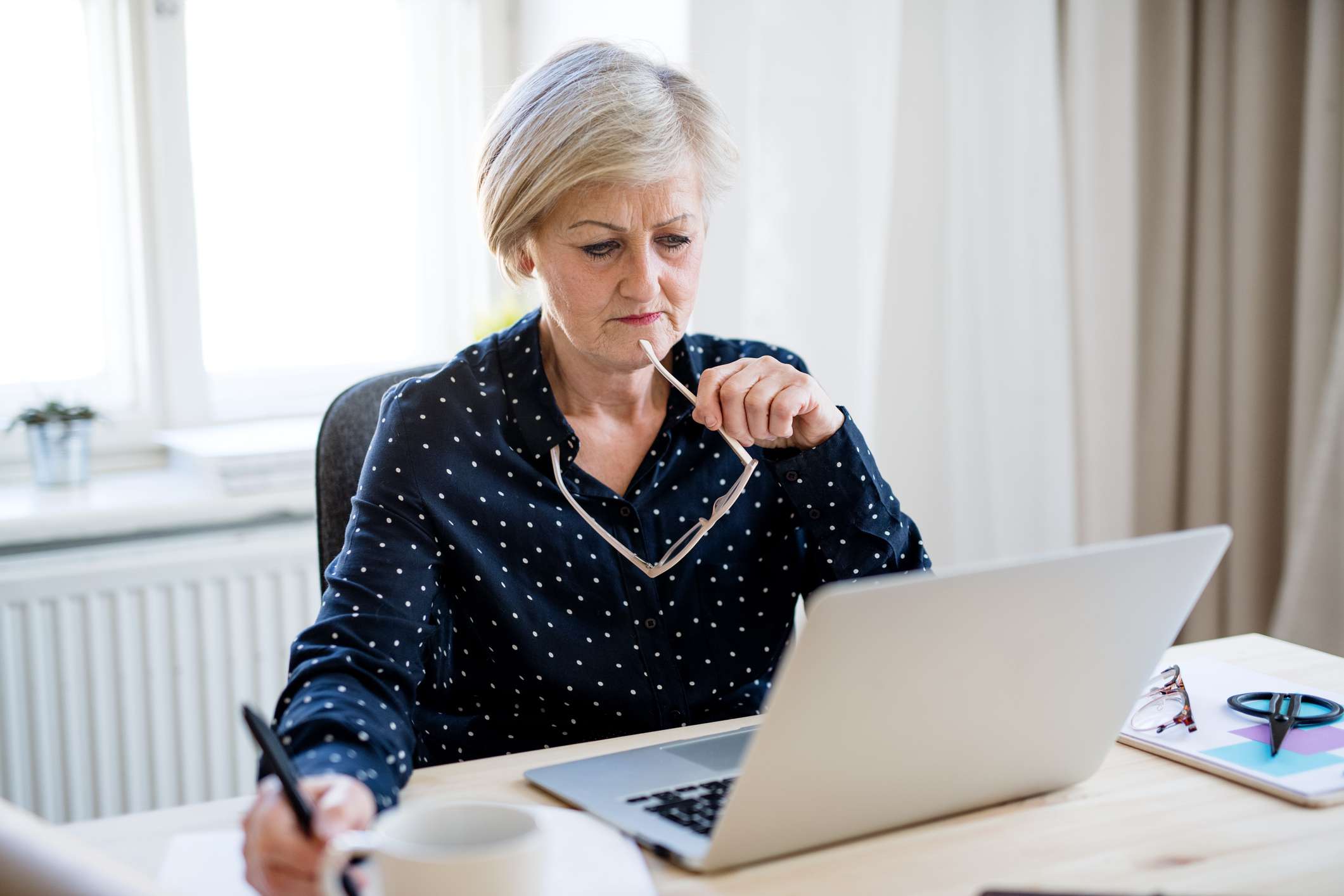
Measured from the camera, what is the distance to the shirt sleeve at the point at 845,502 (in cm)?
119

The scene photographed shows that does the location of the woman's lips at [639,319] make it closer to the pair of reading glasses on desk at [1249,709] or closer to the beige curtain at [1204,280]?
the pair of reading glasses on desk at [1249,709]

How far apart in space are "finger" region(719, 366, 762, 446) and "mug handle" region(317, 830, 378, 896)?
20.6 inches

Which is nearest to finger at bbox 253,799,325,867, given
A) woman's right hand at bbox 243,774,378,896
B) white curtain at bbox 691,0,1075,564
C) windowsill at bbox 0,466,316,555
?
woman's right hand at bbox 243,774,378,896

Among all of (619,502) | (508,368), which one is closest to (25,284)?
(508,368)

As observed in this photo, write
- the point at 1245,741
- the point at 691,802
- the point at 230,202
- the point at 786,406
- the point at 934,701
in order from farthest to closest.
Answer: the point at 230,202
the point at 786,406
the point at 1245,741
the point at 691,802
the point at 934,701

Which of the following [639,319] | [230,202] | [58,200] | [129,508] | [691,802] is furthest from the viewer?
[230,202]

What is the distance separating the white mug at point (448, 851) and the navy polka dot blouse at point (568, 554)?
435 mm

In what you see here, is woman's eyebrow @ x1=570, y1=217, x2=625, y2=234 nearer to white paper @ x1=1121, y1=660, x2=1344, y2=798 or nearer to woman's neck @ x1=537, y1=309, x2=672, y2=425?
woman's neck @ x1=537, y1=309, x2=672, y2=425

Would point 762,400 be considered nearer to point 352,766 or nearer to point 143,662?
point 352,766

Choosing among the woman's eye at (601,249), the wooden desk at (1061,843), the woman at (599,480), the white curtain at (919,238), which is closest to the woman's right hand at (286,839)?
the wooden desk at (1061,843)

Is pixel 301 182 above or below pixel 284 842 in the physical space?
above

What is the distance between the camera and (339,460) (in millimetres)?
1304

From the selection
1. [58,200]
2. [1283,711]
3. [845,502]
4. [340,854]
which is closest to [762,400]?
[845,502]

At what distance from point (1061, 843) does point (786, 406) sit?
0.43 meters
